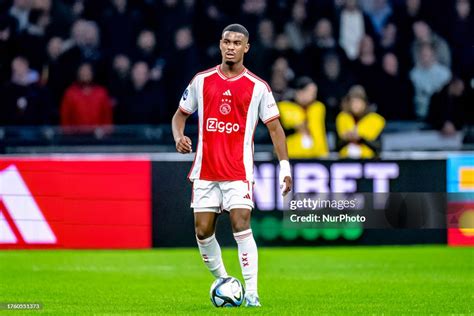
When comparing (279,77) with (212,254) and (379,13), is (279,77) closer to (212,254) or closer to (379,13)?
(379,13)

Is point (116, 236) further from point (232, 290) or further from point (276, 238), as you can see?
point (232, 290)

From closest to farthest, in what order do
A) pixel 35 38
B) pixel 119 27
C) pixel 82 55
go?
pixel 82 55 → pixel 35 38 → pixel 119 27

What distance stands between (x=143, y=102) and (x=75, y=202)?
3479mm

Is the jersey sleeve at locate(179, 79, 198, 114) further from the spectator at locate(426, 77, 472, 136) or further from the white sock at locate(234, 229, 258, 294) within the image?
the spectator at locate(426, 77, 472, 136)

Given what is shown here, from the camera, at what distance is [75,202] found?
1564 centimetres

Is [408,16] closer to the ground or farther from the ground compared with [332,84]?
farther from the ground

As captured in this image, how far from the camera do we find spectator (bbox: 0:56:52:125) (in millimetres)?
18562

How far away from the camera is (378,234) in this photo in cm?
1577

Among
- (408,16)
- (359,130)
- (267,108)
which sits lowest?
(359,130)

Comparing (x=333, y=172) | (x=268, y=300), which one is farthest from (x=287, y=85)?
(x=268, y=300)

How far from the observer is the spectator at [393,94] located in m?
19.1

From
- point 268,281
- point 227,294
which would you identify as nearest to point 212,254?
point 227,294

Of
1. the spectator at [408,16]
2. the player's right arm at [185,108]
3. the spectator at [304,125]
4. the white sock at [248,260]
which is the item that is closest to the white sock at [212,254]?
the white sock at [248,260]

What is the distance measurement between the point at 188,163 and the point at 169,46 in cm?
418
